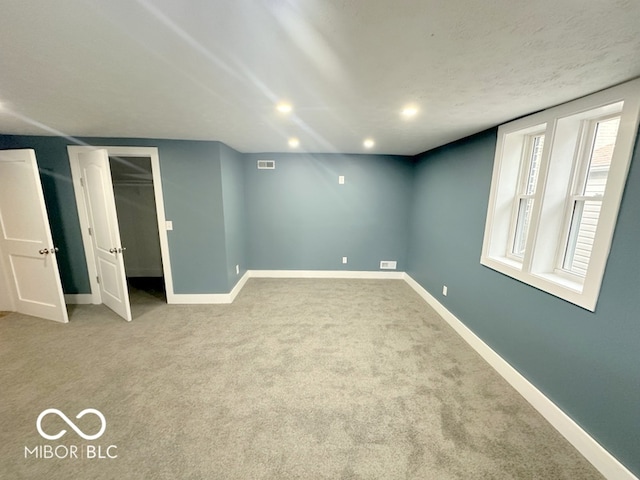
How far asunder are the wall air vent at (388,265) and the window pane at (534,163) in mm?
2597

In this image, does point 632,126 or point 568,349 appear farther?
point 568,349

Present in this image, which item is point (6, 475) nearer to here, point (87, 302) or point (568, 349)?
point (87, 302)

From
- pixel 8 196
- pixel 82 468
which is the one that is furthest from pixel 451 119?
pixel 8 196

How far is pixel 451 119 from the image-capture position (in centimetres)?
219

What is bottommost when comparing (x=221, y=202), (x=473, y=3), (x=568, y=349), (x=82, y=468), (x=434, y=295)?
(x=82, y=468)

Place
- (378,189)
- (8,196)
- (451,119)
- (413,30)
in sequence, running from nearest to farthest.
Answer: (413,30) < (451,119) < (8,196) < (378,189)

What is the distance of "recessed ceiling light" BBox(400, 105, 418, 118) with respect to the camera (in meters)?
1.90

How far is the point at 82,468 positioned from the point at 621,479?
3136 mm

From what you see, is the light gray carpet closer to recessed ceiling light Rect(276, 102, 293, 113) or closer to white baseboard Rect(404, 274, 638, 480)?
white baseboard Rect(404, 274, 638, 480)

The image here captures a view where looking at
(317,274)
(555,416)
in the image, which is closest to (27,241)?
(317,274)

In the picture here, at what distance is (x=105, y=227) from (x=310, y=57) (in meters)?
3.29

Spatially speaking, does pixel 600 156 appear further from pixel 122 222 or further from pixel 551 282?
pixel 122 222

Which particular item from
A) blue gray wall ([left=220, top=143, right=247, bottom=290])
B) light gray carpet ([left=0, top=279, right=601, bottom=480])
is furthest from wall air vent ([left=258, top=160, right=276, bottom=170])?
light gray carpet ([left=0, top=279, right=601, bottom=480])

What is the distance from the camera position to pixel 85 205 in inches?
128
